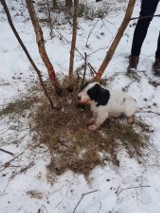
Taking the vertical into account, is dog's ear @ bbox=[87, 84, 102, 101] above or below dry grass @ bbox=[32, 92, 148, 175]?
above

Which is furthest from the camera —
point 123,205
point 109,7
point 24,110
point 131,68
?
point 109,7

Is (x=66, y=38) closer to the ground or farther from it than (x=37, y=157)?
farther from it

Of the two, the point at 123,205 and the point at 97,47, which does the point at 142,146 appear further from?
the point at 97,47

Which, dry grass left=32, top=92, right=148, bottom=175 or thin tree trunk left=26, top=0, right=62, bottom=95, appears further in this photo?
dry grass left=32, top=92, right=148, bottom=175

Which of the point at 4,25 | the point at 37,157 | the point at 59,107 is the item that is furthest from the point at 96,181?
the point at 4,25

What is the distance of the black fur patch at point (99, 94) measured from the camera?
3516 millimetres

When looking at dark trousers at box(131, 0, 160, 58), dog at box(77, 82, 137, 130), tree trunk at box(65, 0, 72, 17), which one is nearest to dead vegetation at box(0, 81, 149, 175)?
dog at box(77, 82, 137, 130)

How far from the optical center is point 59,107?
403cm

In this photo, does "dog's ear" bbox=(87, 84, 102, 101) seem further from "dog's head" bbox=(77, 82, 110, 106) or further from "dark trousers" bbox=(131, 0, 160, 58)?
"dark trousers" bbox=(131, 0, 160, 58)

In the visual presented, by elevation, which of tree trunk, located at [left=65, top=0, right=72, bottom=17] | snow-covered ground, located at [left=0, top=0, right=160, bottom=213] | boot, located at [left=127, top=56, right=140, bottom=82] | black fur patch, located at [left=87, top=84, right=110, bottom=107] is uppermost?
tree trunk, located at [left=65, top=0, right=72, bottom=17]

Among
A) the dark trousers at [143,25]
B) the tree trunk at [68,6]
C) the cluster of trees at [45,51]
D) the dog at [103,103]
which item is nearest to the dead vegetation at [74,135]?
the dog at [103,103]

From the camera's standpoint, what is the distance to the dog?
3.54 m

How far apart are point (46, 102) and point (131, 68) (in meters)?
1.68

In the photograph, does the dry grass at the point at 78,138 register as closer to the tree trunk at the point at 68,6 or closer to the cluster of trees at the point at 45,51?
the cluster of trees at the point at 45,51
